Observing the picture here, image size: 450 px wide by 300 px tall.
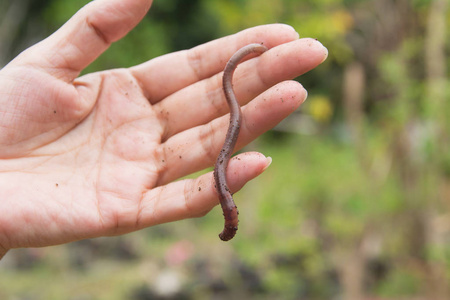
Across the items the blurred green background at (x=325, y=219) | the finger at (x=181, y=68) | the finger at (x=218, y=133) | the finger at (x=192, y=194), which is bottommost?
the blurred green background at (x=325, y=219)

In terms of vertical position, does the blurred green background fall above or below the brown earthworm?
below

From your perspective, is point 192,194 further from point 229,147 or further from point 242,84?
point 242,84

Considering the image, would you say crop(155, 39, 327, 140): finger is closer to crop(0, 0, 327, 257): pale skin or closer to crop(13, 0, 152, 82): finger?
crop(0, 0, 327, 257): pale skin

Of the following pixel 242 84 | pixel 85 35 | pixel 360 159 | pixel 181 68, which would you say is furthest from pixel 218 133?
pixel 360 159

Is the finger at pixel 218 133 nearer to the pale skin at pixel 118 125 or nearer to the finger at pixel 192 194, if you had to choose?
the pale skin at pixel 118 125

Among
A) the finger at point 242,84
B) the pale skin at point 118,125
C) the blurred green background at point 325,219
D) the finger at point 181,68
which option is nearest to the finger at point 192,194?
the pale skin at point 118,125

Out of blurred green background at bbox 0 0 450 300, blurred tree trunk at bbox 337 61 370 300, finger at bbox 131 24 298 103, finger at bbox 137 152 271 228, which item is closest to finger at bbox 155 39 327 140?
finger at bbox 131 24 298 103

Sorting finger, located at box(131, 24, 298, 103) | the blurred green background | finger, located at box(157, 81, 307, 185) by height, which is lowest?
the blurred green background
